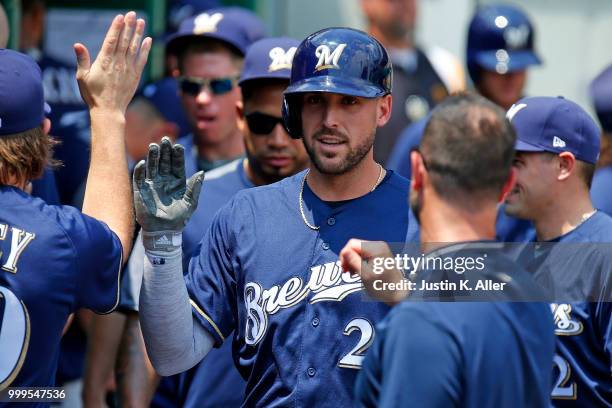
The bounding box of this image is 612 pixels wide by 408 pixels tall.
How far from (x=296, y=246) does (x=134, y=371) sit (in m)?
1.53

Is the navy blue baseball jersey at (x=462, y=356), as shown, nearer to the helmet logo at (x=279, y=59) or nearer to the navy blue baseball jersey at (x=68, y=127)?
the helmet logo at (x=279, y=59)

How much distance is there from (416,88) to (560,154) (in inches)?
142

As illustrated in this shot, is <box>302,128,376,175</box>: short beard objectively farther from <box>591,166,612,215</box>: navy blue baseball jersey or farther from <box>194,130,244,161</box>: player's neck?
<box>194,130,244,161</box>: player's neck

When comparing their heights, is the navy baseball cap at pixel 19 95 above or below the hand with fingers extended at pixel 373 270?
above

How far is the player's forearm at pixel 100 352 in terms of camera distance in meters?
5.23

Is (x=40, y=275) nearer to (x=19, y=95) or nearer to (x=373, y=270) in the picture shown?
(x=19, y=95)

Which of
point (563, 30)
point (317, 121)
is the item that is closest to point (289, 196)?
point (317, 121)

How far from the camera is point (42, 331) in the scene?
12.0ft

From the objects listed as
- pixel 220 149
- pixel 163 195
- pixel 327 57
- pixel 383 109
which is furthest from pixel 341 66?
pixel 220 149

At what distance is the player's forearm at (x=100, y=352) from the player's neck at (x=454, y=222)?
243cm

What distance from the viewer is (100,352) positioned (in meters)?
5.25

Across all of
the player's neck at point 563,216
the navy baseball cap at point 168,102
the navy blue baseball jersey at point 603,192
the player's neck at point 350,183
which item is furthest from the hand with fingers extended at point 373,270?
the navy baseball cap at point 168,102

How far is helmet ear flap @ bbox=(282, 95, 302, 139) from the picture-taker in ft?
13.3

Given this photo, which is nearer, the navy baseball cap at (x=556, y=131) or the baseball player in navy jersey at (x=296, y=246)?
the baseball player in navy jersey at (x=296, y=246)
